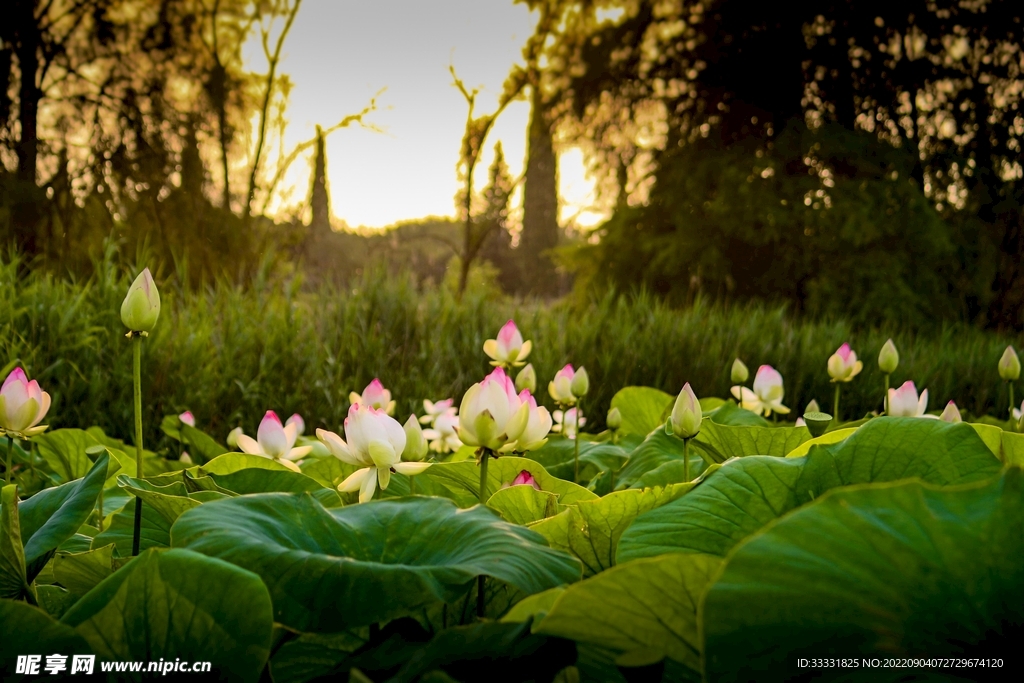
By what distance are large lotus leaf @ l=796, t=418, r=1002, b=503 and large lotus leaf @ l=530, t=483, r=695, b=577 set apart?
145mm

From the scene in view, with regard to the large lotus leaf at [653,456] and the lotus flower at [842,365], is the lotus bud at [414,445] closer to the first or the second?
the large lotus leaf at [653,456]

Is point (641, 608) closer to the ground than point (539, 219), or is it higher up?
closer to the ground

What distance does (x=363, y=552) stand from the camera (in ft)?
1.93

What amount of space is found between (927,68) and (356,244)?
24.2 metres

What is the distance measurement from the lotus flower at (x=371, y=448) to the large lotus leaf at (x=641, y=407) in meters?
1.30

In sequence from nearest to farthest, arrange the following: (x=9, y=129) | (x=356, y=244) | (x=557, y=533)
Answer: (x=557, y=533)
(x=9, y=129)
(x=356, y=244)

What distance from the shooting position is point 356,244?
30.9 meters

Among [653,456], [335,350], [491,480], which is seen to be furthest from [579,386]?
[335,350]

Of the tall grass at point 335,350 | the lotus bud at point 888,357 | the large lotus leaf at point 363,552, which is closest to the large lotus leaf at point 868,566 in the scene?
the large lotus leaf at point 363,552

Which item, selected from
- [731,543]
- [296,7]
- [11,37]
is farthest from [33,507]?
[11,37]

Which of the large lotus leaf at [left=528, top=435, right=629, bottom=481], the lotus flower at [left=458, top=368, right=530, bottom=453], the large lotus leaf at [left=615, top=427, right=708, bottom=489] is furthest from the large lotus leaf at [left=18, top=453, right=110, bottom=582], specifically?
the large lotus leaf at [left=528, top=435, right=629, bottom=481]

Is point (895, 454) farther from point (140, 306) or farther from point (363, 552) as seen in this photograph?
point (140, 306)

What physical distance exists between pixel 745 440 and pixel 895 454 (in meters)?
0.43

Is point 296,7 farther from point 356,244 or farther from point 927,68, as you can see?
point 356,244
